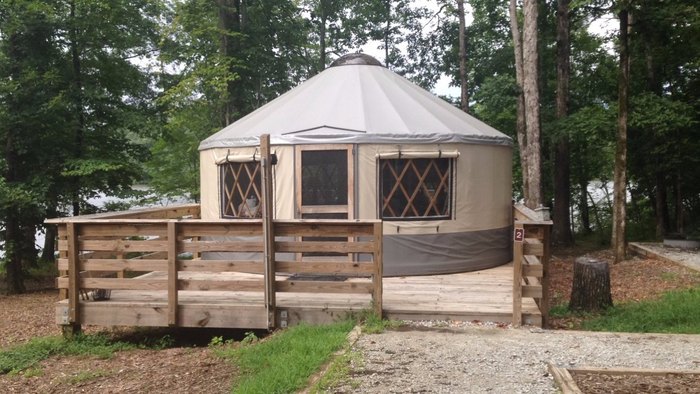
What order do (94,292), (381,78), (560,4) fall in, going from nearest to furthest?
1. (94,292)
2. (381,78)
3. (560,4)

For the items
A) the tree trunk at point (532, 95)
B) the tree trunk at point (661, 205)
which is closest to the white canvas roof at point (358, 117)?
the tree trunk at point (532, 95)

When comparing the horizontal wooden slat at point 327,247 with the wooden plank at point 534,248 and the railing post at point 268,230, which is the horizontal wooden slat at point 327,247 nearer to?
the railing post at point 268,230

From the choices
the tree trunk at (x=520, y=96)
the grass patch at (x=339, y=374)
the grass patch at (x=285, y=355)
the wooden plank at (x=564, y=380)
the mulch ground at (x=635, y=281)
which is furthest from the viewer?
the tree trunk at (x=520, y=96)

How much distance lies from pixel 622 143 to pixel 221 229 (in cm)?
626

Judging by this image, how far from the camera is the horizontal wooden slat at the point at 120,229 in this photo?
5094mm

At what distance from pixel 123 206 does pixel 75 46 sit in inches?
130

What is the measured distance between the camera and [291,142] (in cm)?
670

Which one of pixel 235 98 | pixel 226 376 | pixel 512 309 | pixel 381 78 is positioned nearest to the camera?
pixel 226 376

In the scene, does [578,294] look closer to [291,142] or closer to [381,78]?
[291,142]

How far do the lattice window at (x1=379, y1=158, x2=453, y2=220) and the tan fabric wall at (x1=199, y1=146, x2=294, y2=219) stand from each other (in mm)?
1043

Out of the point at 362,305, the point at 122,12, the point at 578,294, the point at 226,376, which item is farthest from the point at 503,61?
the point at 226,376

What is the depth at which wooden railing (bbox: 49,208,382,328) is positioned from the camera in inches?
192

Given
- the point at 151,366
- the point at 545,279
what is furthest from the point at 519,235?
the point at 151,366

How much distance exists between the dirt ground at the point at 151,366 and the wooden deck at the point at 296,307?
0.32m
